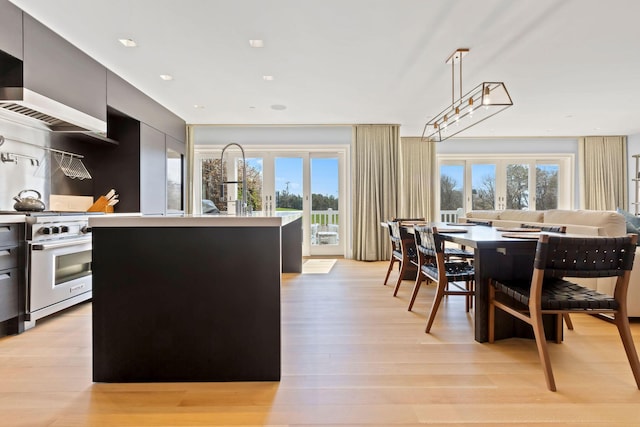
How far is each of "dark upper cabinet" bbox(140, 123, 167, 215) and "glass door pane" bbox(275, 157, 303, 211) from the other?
75.8 inches

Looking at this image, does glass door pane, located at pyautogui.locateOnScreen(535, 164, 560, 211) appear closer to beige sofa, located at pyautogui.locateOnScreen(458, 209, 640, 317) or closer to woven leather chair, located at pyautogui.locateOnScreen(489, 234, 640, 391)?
A: beige sofa, located at pyautogui.locateOnScreen(458, 209, 640, 317)

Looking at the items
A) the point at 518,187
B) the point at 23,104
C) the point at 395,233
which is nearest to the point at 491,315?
the point at 395,233

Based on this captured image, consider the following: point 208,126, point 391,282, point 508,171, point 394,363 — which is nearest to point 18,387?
point 394,363

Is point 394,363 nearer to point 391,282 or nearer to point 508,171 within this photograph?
point 391,282

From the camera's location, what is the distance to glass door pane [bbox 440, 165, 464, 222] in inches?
260

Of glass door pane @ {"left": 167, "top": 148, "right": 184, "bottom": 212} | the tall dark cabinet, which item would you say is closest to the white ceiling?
the tall dark cabinet

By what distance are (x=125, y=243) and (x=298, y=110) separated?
12.3 ft

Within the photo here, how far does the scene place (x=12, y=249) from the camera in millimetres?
2287

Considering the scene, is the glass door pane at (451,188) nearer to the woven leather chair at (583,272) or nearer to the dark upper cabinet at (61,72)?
the woven leather chair at (583,272)

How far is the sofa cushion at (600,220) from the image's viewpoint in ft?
9.01

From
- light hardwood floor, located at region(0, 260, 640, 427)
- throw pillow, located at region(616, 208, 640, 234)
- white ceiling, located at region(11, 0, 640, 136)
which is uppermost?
white ceiling, located at region(11, 0, 640, 136)

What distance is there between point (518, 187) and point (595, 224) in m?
4.06

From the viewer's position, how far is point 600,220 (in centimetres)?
283

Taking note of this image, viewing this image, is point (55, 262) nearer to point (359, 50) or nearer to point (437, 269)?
point (437, 269)
